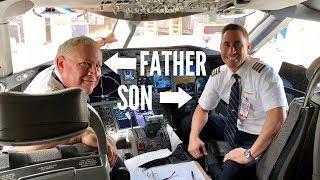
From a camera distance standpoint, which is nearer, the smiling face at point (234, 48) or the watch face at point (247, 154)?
the watch face at point (247, 154)

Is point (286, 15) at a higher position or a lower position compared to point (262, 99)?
higher

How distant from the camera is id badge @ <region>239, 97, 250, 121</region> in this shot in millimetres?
2108

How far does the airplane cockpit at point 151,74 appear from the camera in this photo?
3.16ft

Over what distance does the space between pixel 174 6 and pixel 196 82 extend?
4.66 ft

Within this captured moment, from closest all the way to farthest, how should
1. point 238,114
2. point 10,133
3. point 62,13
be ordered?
1. point 10,133
2. point 238,114
3. point 62,13

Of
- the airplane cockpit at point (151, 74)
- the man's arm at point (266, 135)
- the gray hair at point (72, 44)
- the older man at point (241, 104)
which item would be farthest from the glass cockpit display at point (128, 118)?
the gray hair at point (72, 44)

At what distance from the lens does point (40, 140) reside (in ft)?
2.31

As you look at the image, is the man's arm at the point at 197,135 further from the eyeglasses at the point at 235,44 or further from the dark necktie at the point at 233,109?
the eyeglasses at the point at 235,44

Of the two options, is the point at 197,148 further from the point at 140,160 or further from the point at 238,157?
the point at 140,160

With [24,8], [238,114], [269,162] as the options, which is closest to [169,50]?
[238,114]

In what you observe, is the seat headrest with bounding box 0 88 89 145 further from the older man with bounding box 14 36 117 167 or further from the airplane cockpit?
the older man with bounding box 14 36 117 167

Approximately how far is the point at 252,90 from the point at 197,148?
0.49 metres

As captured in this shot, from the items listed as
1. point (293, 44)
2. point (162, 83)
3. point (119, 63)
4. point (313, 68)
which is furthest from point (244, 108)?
point (293, 44)

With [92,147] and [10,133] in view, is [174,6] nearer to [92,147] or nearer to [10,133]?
[92,147]
